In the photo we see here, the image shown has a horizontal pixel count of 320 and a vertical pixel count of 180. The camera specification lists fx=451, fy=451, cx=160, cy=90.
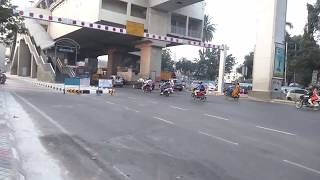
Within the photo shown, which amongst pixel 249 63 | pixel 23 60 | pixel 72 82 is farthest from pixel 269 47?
pixel 249 63

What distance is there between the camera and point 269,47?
37.7 m

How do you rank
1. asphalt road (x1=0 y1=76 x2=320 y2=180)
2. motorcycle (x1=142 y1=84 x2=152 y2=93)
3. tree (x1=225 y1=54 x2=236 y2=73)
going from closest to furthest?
1. asphalt road (x1=0 y1=76 x2=320 y2=180)
2. motorcycle (x1=142 y1=84 x2=152 y2=93)
3. tree (x1=225 y1=54 x2=236 y2=73)

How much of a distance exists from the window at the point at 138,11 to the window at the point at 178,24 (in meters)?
4.65

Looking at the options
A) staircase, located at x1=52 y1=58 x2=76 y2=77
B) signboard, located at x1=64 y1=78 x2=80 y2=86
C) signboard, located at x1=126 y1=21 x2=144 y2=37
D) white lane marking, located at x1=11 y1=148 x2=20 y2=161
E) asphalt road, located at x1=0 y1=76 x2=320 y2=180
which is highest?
signboard, located at x1=126 y1=21 x2=144 y2=37

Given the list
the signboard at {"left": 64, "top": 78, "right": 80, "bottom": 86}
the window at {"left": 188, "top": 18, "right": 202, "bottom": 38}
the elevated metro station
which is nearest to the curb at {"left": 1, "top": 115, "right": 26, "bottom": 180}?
the signboard at {"left": 64, "top": 78, "right": 80, "bottom": 86}

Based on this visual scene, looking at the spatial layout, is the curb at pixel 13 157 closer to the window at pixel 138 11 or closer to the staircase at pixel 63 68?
the staircase at pixel 63 68

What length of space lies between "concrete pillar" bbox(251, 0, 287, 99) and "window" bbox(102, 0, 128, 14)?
23.4 meters

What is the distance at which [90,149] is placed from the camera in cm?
1003

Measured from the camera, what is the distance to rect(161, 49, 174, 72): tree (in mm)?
113812

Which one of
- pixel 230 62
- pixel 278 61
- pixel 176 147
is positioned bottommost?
pixel 176 147

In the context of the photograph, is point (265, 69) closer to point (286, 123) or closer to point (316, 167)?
point (286, 123)

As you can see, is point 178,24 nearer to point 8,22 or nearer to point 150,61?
point 150,61

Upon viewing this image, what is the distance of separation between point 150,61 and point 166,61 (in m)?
57.0

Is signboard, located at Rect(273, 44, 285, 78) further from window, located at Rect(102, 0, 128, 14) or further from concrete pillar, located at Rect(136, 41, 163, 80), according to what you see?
window, located at Rect(102, 0, 128, 14)
